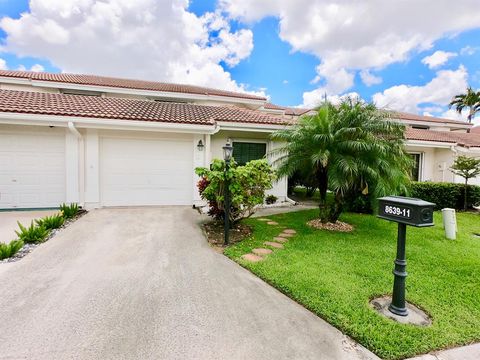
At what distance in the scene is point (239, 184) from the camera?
6.09 metres

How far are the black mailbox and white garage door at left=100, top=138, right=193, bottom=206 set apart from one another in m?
7.64

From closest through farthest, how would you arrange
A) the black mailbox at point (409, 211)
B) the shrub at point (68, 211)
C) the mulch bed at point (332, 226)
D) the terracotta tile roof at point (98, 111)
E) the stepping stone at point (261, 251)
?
the black mailbox at point (409, 211)
the stepping stone at point (261, 251)
the mulch bed at point (332, 226)
the shrub at point (68, 211)
the terracotta tile roof at point (98, 111)

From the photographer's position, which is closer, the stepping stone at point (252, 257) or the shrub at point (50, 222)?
the stepping stone at point (252, 257)

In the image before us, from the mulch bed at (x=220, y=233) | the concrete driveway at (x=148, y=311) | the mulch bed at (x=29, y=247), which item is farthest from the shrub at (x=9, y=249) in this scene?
the mulch bed at (x=220, y=233)

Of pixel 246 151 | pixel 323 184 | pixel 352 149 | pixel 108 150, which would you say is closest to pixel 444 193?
pixel 323 184

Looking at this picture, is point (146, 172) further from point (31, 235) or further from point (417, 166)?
point (417, 166)

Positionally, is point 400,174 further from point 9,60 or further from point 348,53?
point 9,60

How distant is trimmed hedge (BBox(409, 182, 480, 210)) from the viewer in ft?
34.5

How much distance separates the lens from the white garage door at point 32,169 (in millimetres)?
8109

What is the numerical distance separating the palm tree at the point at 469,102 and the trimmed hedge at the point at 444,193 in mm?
30266

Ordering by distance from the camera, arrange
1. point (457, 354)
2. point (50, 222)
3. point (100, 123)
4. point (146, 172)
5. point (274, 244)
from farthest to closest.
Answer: point (146, 172), point (100, 123), point (50, 222), point (274, 244), point (457, 354)

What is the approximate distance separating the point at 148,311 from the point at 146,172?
6.97 m

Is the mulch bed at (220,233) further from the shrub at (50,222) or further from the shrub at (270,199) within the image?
the shrub at (50,222)

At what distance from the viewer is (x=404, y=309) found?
10.2ft
